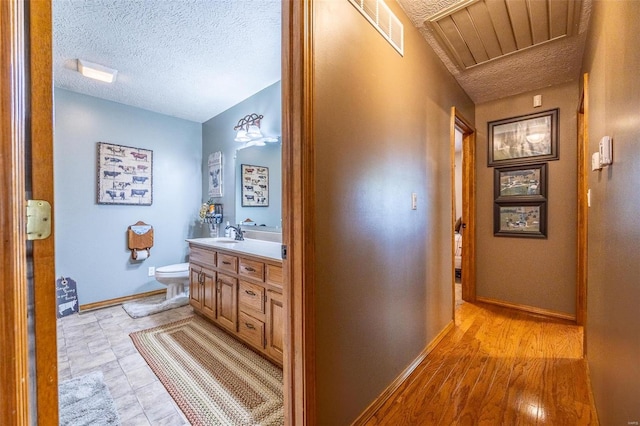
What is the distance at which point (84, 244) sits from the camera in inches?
120

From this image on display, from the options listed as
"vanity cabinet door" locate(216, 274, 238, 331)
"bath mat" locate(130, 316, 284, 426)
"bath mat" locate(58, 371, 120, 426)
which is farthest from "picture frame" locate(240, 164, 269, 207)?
"bath mat" locate(58, 371, 120, 426)

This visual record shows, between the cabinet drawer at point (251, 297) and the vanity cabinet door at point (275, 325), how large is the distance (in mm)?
96

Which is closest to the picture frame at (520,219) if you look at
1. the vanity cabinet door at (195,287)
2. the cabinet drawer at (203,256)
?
the cabinet drawer at (203,256)

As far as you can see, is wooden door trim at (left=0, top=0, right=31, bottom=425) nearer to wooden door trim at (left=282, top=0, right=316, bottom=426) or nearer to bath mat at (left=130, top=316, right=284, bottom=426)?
wooden door trim at (left=282, top=0, right=316, bottom=426)

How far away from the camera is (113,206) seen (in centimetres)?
323

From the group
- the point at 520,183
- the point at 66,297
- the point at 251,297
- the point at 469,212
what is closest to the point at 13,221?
the point at 251,297

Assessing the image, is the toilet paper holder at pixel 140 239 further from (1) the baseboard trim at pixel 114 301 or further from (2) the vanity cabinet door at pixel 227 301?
(2) the vanity cabinet door at pixel 227 301

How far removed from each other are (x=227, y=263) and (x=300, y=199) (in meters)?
1.45

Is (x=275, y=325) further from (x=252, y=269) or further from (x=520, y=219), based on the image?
(x=520, y=219)

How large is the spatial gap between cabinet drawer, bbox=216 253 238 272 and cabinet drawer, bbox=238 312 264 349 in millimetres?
366

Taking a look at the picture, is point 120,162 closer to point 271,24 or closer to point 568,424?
point 271,24

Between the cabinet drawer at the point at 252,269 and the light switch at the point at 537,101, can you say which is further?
the light switch at the point at 537,101

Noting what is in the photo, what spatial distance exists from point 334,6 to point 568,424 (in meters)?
2.33

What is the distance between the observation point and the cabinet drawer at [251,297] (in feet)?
6.27
